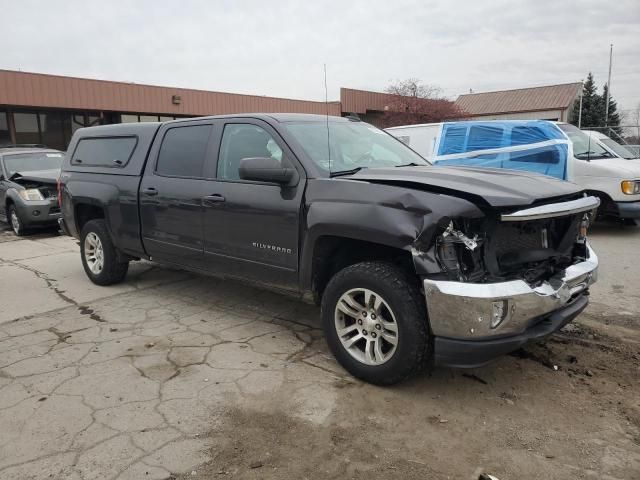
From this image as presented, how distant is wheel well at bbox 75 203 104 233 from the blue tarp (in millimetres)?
5796

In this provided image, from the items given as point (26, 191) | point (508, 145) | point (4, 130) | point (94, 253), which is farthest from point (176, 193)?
point (4, 130)

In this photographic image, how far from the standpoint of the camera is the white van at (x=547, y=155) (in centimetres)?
853

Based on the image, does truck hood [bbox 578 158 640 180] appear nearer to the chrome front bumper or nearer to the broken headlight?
the chrome front bumper

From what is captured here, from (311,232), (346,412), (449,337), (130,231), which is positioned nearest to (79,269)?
(130,231)

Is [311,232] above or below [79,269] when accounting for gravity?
above

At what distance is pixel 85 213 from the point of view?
20.7 feet

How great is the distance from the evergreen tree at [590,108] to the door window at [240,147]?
1879 inches

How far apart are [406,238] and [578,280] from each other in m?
1.28

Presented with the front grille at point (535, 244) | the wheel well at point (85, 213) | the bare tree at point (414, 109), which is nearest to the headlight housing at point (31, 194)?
the wheel well at point (85, 213)

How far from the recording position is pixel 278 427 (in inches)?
119

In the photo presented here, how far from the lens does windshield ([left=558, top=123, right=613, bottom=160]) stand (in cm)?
947

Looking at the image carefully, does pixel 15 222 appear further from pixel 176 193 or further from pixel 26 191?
pixel 176 193

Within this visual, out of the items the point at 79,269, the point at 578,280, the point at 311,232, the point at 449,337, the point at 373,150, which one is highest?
the point at 373,150

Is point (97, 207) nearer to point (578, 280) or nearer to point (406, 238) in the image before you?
point (406, 238)
